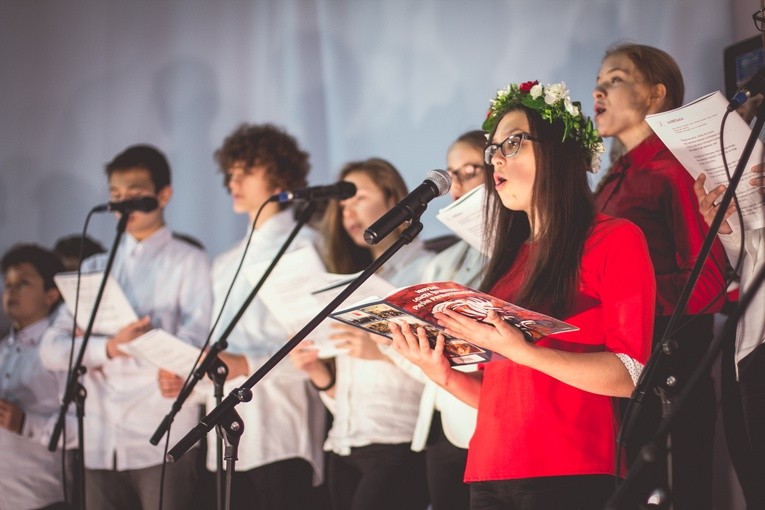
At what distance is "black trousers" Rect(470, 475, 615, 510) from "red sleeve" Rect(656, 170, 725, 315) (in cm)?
78

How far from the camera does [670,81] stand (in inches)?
108

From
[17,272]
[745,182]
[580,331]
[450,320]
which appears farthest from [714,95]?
[17,272]

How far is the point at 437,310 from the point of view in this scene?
6.03 ft

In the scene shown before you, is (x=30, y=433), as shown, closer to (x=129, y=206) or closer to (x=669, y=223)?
(x=129, y=206)

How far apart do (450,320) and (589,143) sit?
674mm

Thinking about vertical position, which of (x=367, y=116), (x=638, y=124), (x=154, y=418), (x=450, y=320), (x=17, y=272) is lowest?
(x=154, y=418)

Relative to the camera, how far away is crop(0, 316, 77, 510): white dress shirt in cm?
362

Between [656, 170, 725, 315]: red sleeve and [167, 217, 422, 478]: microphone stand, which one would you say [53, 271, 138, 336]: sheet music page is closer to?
[167, 217, 422, 478]: microphone stand

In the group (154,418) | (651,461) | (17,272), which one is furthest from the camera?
(17,272)

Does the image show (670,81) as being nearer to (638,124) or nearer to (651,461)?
(638,124)

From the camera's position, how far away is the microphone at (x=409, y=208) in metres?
1.75

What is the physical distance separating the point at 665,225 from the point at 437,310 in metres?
1.02

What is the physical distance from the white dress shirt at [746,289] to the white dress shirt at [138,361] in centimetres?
196

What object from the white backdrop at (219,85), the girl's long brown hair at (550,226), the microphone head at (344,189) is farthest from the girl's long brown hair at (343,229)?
the girl's long brown hair at (550,226)
